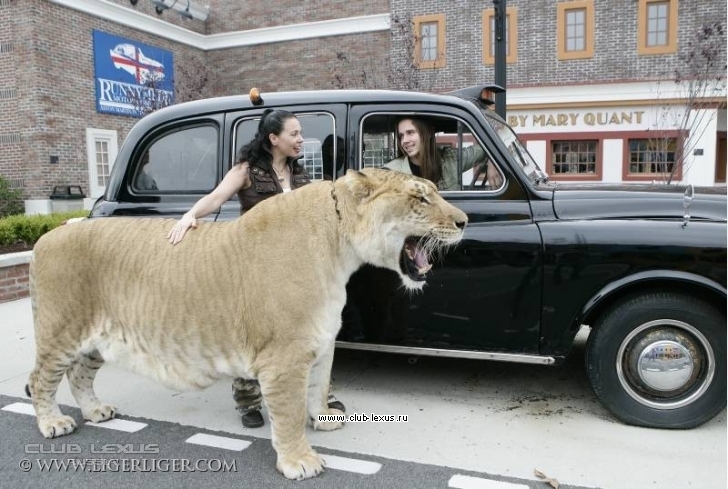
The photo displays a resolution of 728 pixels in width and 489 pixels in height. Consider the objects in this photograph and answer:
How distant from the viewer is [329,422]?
11.8ft

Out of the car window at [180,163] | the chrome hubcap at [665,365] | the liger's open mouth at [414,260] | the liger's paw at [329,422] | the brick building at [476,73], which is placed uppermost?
the brick building at [476,73]

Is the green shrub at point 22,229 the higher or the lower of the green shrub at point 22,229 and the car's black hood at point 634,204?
the lower

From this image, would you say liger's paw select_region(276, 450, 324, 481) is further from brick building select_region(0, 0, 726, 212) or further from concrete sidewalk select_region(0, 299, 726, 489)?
brick building select_region(0, 0, 726, 212)

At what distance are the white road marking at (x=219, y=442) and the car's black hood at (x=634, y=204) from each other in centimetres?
239

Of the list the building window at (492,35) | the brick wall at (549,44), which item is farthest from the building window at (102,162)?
the building window at (492,35)

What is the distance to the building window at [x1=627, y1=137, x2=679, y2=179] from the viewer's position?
57.2ft

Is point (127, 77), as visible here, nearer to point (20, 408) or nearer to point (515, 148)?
point (20, 408)

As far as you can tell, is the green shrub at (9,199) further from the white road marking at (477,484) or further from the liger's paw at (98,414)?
the white road marking at (477,484)

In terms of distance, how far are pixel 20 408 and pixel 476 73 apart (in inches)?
686

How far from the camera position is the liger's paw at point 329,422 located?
11.7 ft

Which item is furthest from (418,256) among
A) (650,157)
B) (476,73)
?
(650,157)

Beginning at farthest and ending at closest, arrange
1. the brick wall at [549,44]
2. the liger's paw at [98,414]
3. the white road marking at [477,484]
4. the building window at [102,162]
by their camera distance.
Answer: the building window at [102,162] → the brick wall at [549,44] → the liger's paw at [98,414] → the white road marking at [477,484]

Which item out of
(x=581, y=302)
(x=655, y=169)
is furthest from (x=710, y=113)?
(x=581, y=302)

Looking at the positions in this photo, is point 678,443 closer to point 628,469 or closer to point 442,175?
point 628,469
